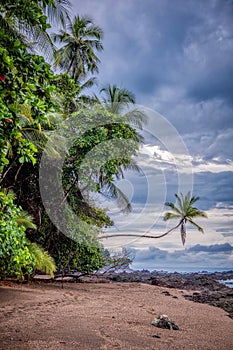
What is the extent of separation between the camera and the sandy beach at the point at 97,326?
5258 mm

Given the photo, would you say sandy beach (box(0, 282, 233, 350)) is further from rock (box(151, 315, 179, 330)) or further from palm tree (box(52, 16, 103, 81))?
palm tree (box(52, 16, 103, 81))

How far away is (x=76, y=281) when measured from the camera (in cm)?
1526

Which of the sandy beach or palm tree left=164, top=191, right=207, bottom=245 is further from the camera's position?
palm tree left=164, top=191, right=207, bottom=245

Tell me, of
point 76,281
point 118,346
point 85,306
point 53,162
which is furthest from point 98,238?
point 118,346

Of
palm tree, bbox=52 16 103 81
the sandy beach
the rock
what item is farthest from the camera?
palm tree, bbox=52 16 103 81

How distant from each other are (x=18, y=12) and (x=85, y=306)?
678 cm

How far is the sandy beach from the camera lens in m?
5.26

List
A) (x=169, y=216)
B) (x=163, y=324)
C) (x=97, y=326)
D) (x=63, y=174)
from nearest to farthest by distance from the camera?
1. (x=97, y=326)
2. (x=163, y=324)
3. (x=63, y=174)
4. (x=169, y=216)

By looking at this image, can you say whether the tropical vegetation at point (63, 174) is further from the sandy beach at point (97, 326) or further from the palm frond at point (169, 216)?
the palm frond at point (169, 216)

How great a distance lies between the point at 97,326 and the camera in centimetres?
634

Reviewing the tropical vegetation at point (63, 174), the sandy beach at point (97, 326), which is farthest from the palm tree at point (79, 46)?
the sandy beach at point (97, 326)

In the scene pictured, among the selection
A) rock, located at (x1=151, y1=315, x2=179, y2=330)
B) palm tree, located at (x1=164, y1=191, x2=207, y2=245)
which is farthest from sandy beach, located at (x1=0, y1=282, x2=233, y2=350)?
palm tree, located at (x1=164, y1=191, x2=207, y2=245)

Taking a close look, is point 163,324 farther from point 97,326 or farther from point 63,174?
point 63,174

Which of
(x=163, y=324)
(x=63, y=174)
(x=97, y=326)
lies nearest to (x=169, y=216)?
(x=63, y=174)
